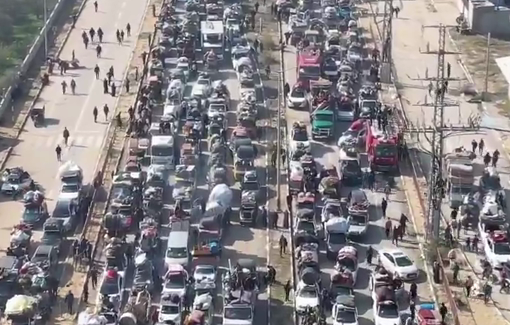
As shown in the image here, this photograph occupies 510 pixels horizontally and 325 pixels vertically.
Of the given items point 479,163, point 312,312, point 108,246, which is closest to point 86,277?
point 108,246

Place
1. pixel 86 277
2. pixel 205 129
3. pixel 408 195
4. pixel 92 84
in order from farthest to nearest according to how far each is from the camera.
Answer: pixel 92 84, pixel 205 129, pixel 408 195, pixel 86 277

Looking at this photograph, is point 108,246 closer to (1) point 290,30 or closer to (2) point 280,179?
(2) point 280,179

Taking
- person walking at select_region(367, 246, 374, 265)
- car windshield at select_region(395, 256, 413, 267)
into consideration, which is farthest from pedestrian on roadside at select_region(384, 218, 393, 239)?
car windshield at select_region(395, 256, 413, 267)

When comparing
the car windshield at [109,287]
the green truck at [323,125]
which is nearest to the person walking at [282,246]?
the car windshield at [109,287]

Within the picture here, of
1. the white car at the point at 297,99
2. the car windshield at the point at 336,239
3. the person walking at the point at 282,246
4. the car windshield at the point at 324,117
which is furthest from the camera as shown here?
the white car at the point at 297,99

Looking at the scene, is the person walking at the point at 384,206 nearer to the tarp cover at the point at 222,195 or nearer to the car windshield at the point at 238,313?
the tarp cover at the point at 222,195

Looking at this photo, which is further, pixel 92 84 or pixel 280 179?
pixel 92 84
